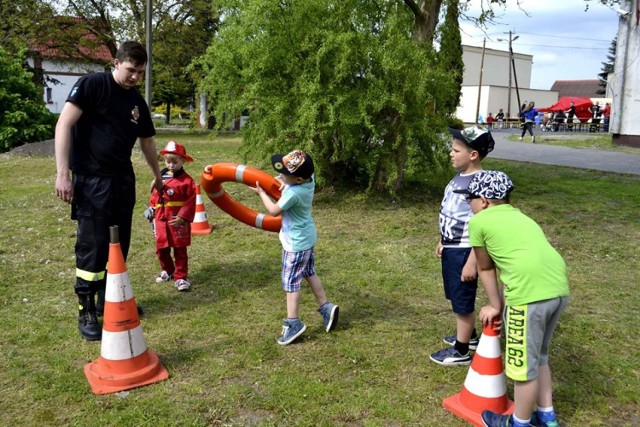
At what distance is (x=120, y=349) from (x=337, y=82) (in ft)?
20.9

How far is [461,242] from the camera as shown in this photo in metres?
3.88

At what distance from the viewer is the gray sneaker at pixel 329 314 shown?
4516 mm

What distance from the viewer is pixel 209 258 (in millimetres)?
6734

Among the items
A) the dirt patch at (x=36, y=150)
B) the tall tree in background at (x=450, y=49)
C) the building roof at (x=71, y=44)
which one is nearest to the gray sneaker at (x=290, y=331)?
the tall tree in background at (x=450, y=49)

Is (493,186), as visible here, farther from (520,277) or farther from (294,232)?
(294,232)

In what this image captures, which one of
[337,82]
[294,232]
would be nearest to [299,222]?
[294,232]

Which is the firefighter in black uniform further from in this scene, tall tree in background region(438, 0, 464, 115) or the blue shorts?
tall tree in background region(438, 0, 464, 115)

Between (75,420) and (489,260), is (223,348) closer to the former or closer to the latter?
(75,420)

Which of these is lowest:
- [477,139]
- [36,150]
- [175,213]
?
[36,150]

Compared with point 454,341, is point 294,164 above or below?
above

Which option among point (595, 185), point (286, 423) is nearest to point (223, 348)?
point (286, 423)

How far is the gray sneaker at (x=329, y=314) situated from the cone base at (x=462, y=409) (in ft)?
4.09

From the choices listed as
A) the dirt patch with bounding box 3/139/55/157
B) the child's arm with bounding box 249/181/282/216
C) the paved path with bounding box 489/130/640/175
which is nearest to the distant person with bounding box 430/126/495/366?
the child's arm with bounding box 249/181/282/216

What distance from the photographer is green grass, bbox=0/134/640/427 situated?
343cm
